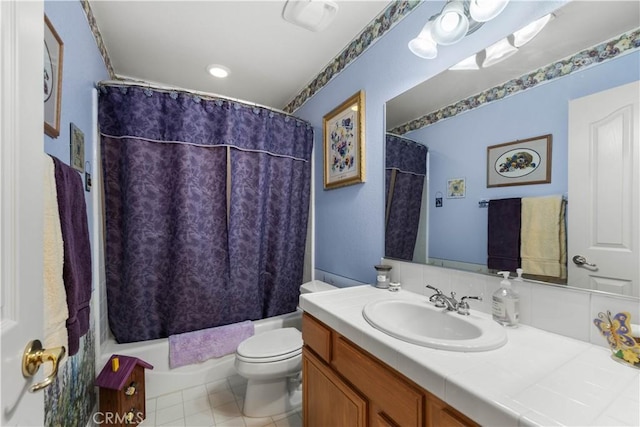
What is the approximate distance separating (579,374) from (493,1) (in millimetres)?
1162

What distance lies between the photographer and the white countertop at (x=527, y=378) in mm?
495

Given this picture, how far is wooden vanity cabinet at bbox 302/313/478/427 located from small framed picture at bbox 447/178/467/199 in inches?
30.4

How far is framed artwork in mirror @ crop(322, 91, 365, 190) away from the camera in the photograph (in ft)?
5.31

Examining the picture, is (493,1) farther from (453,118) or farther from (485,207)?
(485,207)

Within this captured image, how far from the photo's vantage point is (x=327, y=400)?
1.05 m

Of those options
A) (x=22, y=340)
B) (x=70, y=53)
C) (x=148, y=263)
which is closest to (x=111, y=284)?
(x=148, y=263)

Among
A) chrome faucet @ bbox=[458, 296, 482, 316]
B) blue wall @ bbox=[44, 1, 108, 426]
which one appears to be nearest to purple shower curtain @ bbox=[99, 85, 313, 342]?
blue wall @ bbox=[44, 1, 108, 426]

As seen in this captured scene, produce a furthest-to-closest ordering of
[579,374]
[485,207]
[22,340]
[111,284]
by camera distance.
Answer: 1. [111,284]
2. [485,207]
3. [579,374]
4. [22,340]

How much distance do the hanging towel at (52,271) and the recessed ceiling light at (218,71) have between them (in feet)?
4.82

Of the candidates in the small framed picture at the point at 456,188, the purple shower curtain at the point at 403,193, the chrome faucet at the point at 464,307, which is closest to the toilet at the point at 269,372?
the purple shower curtain at the point at 403,193

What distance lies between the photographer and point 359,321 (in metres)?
0.93

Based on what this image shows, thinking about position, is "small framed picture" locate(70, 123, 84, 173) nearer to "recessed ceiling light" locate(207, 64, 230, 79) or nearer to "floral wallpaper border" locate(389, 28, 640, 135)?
"recessed ceiling light" locate(207, 64, 230, 79)

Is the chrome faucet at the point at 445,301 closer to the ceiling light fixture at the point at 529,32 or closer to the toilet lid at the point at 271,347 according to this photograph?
the toilet lid at the point at 271,347

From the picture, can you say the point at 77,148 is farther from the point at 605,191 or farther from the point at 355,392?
the point at 605,191
